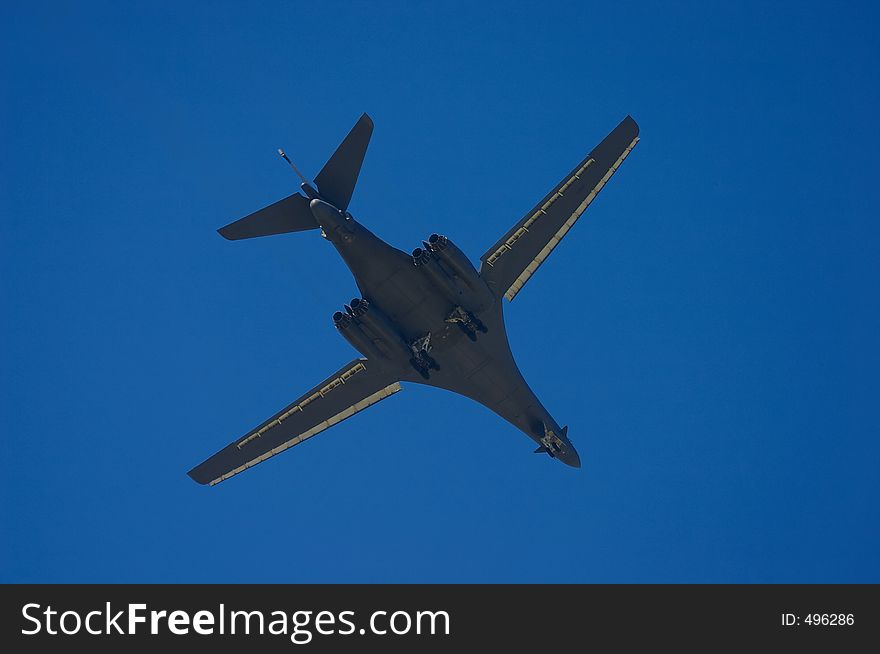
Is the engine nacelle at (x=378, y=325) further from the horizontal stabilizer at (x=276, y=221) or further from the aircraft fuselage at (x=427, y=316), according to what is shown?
the horizontal stabilizer at (x=276, y=221)

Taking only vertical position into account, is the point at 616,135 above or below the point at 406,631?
above

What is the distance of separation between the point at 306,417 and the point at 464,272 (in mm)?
12401

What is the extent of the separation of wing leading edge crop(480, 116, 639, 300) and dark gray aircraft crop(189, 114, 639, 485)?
Answer: 49 mm

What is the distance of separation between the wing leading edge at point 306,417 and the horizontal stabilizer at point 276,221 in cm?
832

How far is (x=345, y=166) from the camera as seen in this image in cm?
3756

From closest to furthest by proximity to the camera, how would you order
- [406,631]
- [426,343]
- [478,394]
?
[406,631], [426,343], [478,394]

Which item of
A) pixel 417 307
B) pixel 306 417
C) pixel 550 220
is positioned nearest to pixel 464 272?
pixel 417 307

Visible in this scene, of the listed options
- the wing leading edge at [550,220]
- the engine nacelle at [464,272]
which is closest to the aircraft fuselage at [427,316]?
the engine nacelle at [464,272]

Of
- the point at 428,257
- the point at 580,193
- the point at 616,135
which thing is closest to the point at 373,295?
the point at 428,257

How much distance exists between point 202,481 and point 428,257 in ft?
59.3

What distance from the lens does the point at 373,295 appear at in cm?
3981

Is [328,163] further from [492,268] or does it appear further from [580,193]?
[580,193]

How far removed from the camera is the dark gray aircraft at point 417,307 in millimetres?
38062

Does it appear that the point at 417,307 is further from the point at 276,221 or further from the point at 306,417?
the point at 306,417
